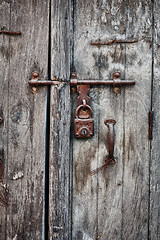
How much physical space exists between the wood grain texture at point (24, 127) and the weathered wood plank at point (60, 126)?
49mm

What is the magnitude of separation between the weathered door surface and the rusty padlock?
33 mm

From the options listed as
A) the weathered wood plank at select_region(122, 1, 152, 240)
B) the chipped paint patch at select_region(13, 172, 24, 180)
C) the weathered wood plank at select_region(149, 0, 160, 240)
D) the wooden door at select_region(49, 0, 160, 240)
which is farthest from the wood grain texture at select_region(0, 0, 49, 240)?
the weathered wood plank at select_region(149, 0, 160, 240)

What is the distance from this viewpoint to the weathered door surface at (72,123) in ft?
3.35

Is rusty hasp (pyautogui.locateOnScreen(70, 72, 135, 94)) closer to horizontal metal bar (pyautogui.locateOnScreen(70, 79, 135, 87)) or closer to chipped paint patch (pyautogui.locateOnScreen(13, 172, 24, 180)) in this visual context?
horizontal metal bar (pyautogui.locateOnScreen(70, 79, 135, 87))

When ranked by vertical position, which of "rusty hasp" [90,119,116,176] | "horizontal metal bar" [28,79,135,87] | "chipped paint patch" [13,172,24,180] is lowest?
"chipped paint patch" [13,172,24,180]

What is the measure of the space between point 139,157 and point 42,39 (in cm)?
72

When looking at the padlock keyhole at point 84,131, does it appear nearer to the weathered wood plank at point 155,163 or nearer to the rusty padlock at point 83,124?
the rusty padlock at point 83,124

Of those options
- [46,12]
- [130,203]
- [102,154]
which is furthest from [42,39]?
[130,203]

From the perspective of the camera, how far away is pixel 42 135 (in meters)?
1.03

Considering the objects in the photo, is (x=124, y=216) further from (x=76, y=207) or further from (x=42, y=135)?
(x=42, y=135)

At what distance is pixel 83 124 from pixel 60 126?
0.35 ft

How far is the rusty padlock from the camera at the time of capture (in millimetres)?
1031

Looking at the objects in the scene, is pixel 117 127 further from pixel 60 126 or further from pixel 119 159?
pixel 60 126

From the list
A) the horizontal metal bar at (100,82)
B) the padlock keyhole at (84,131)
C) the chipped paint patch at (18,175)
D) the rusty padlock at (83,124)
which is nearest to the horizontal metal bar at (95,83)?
the horizontal metal bar at (100,82)
